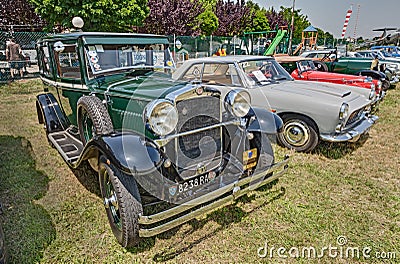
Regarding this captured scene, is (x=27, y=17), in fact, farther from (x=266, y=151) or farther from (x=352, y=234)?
(x=352, y=234)

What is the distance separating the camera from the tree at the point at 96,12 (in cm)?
→ 1226

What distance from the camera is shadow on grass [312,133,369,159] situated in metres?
4.61

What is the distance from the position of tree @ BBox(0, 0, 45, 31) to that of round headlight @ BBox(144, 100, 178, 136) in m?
19.4

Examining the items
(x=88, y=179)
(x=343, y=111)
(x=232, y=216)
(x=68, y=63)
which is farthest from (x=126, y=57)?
(x=343, y=111)

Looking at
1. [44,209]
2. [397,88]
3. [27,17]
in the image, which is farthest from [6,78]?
[397,88]

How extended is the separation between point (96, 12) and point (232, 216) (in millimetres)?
12349

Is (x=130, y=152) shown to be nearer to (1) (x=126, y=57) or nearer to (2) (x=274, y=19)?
(1) (x=126, y=57)

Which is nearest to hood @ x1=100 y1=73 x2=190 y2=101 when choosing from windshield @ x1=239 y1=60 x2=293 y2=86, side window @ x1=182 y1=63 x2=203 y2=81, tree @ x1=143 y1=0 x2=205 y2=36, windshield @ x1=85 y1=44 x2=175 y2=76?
windshield @ x1=85 y1=44 x2=175 y2=76

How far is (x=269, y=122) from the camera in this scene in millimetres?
3350

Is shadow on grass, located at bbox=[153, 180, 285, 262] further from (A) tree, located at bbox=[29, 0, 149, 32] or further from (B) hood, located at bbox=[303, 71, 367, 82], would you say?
(A) tree, located at bbox=[29, 0, 149, 32]

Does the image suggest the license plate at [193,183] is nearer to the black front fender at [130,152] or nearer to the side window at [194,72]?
the black front fender at [130,152]

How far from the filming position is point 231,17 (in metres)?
28.3

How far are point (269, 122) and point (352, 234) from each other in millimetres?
1460

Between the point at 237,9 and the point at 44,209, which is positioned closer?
the point at 44,209
